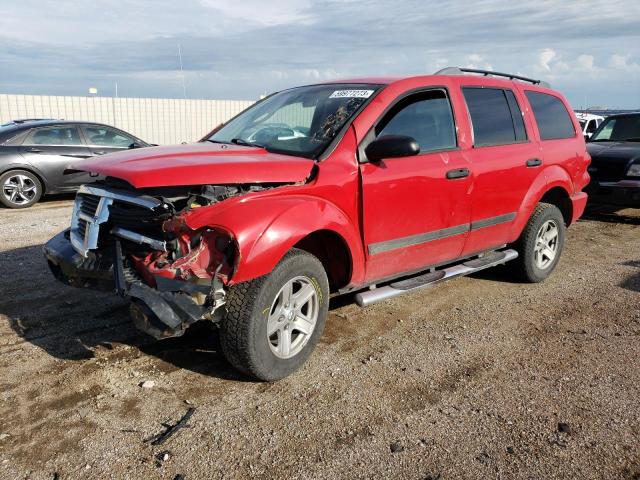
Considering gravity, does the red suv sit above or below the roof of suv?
below

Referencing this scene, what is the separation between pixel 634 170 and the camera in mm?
8703

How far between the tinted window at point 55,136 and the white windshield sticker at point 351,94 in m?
7.69

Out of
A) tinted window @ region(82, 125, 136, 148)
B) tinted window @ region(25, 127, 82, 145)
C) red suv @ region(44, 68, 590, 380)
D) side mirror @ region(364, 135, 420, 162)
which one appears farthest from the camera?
tinted window @ region(82, 125, 136, 148)

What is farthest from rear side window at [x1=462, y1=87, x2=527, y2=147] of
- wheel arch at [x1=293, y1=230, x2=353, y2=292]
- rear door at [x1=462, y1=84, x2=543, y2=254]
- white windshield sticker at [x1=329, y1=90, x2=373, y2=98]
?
wheel arch at [x1=293, y1=230, x2=353, y2=292]

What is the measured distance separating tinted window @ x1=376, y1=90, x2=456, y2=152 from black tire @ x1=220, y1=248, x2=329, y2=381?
126 centimetres

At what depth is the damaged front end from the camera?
3.07 metres

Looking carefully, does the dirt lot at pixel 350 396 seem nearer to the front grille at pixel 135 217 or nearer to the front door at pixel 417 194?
the front door at pixel 417 194

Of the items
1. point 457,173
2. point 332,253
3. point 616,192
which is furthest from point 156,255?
point 616,192

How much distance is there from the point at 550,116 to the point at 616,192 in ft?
12.7

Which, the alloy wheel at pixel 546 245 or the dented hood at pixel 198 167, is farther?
the alloy wheel at pixel 546 245

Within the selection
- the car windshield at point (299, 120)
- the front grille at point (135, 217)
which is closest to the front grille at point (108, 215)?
the front grille at point (135, 217)

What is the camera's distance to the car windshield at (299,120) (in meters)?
4.03

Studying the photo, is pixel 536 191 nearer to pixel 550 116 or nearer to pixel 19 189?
pixel 550 116

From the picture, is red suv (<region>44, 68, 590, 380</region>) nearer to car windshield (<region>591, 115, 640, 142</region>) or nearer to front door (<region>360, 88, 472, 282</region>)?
front door (<region>360, 88, 472, 282</region>)
